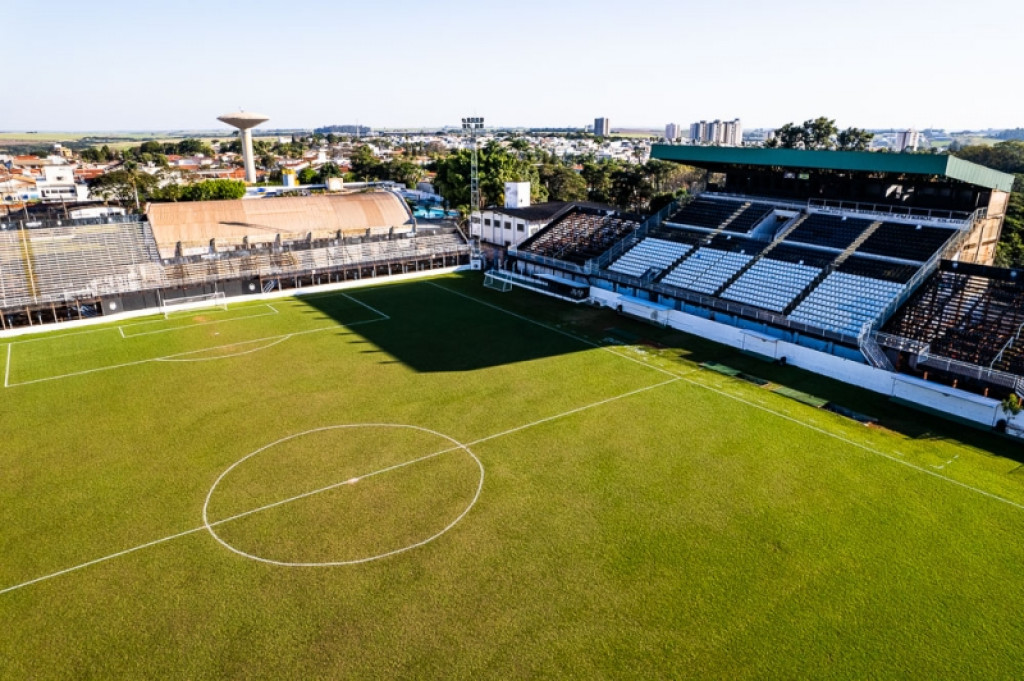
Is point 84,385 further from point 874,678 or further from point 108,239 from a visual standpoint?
point 874,678

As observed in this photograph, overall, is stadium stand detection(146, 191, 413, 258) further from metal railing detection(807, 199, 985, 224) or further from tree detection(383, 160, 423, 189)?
tree detection(383, 160, 423, 189)

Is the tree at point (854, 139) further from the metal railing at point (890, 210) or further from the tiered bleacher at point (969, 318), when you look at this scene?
the tiered bleacher at point (969, 318)

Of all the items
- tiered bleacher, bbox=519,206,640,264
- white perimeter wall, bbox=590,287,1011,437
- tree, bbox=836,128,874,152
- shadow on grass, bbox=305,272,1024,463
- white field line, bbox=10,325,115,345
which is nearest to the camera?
white perimeter wall, bbox=590,287,1011,437

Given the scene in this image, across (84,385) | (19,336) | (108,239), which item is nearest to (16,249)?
(108,239)

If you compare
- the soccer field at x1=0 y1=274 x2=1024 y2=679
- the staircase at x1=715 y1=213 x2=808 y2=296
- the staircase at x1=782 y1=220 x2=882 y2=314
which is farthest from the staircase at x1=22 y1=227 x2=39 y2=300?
the staircase at x1=782 y1=220 x2=882 y2=314

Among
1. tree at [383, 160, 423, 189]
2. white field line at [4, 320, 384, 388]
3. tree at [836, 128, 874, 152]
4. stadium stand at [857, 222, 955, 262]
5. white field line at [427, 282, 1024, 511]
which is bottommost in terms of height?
white field line at [427, 282, 1024, 511]

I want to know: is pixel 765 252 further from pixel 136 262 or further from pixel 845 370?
pixel 136 262

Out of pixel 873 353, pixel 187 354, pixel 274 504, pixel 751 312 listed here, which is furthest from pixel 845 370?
pixel 187 354
